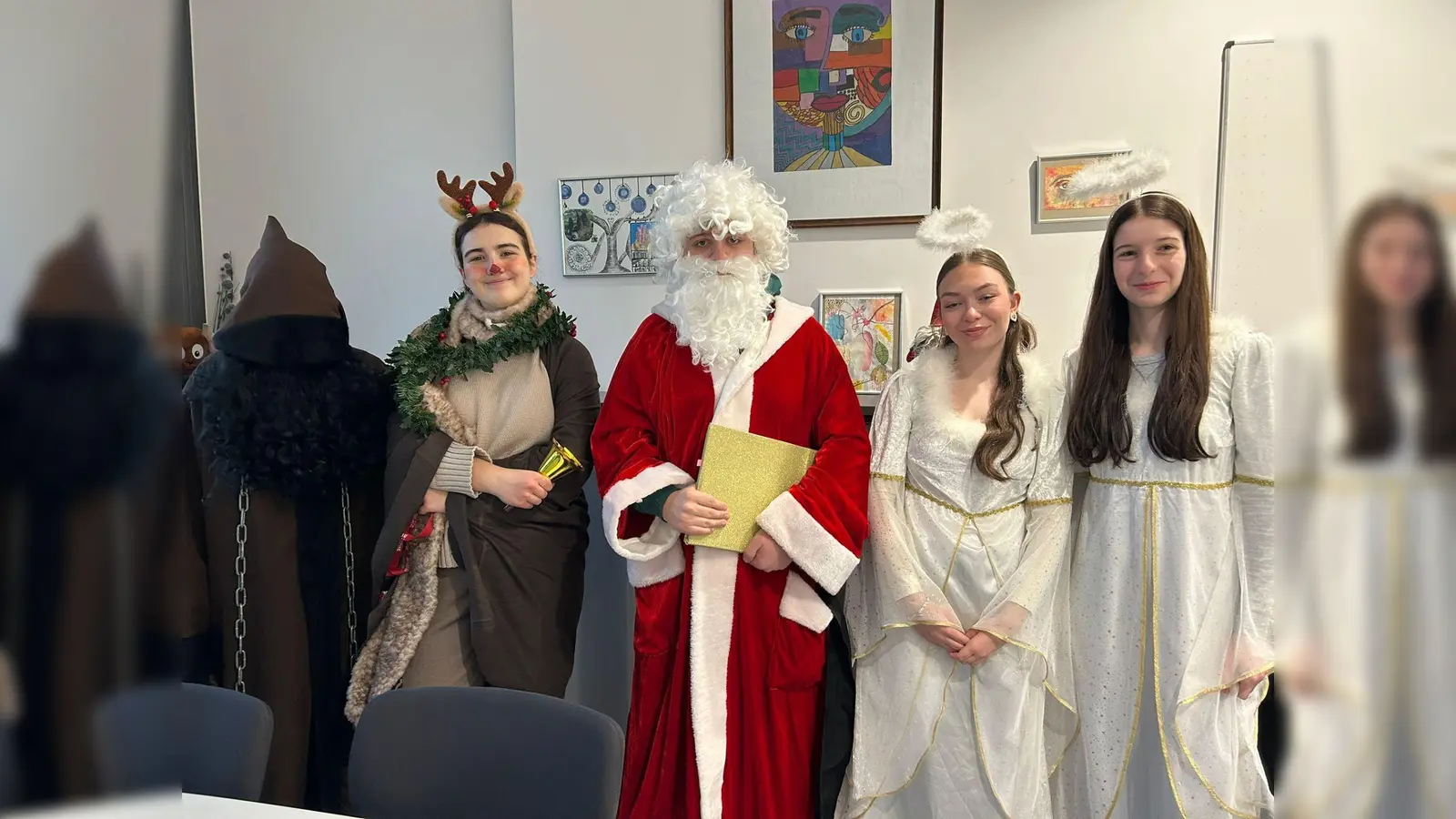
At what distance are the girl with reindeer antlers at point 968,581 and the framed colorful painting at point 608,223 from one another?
118 cm

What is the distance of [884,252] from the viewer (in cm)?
269

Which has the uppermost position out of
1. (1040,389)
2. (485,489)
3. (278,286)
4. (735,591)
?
(278,286)

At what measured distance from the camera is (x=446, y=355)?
2086 mm

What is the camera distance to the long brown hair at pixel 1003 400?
1.86m

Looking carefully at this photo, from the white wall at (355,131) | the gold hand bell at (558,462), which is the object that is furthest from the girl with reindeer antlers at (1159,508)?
the white wall at (355,131)
